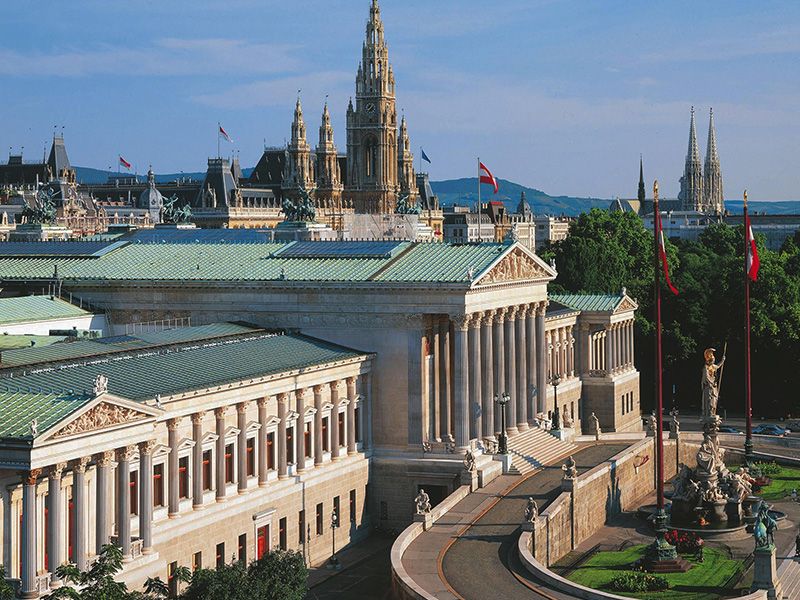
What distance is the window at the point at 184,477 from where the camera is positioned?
224 feet

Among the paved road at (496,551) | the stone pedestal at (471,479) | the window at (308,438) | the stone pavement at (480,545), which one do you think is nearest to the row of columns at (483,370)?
the stone pedestal at (471,479)

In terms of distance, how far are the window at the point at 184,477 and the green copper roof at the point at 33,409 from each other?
1056 centimetres

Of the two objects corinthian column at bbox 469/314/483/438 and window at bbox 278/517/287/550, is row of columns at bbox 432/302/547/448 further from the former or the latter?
window at bbox 278/517/287/550

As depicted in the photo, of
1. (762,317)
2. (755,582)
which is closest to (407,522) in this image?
(755,582)

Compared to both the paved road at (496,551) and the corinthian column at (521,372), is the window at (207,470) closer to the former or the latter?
the paved road at (496,551)

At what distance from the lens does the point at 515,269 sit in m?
93.5

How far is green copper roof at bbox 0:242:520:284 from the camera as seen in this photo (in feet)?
291

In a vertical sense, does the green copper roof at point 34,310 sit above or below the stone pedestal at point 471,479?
above

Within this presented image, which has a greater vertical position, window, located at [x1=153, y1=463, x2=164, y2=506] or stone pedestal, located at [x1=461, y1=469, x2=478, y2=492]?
window, located at [x1=153, y1=463, x2=164, y2=506]

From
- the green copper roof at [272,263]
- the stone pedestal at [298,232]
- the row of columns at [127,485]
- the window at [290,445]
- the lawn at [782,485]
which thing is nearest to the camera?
the row of columns at [127,485]

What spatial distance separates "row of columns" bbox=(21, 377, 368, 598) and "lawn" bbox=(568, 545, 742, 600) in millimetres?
16106

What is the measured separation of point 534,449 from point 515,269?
1138 centimetres

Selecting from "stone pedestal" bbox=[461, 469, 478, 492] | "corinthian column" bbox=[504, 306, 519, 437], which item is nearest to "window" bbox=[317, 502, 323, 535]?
"stone pedestal" bbox=[461, 469, 478, 492]

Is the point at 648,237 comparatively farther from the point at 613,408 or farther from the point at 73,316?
the point at 73,316
